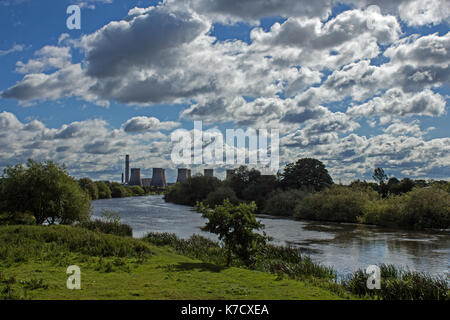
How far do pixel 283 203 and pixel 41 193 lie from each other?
54726mm

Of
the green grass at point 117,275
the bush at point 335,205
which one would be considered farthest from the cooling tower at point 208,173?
the green grass at point 117,275

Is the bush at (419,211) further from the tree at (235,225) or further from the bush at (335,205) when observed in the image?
the tree at (235,225)

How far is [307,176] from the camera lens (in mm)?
96375

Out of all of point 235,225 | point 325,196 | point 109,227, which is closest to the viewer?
point 235,225

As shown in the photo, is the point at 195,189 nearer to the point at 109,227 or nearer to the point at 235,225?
the point at 109,227

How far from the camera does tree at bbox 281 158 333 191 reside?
95375 millimetres

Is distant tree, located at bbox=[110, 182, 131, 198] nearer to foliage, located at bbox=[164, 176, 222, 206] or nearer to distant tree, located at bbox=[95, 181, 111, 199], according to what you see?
distant tree, located at bbox=[95, 181, 111, 199]

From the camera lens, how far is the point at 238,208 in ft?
68.0

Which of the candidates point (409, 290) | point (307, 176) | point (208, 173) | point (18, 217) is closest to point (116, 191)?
point (208, 173)

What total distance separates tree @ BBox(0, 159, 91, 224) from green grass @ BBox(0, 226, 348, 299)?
13.8 meters

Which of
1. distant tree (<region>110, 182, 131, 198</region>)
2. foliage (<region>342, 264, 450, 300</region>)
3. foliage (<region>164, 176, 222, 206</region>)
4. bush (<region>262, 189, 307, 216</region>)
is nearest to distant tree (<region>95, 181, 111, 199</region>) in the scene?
distant tree (<region>110, 182, 131, 198</region>)

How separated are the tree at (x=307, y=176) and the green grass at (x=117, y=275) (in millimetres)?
74760

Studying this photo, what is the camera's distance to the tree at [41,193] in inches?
1519
